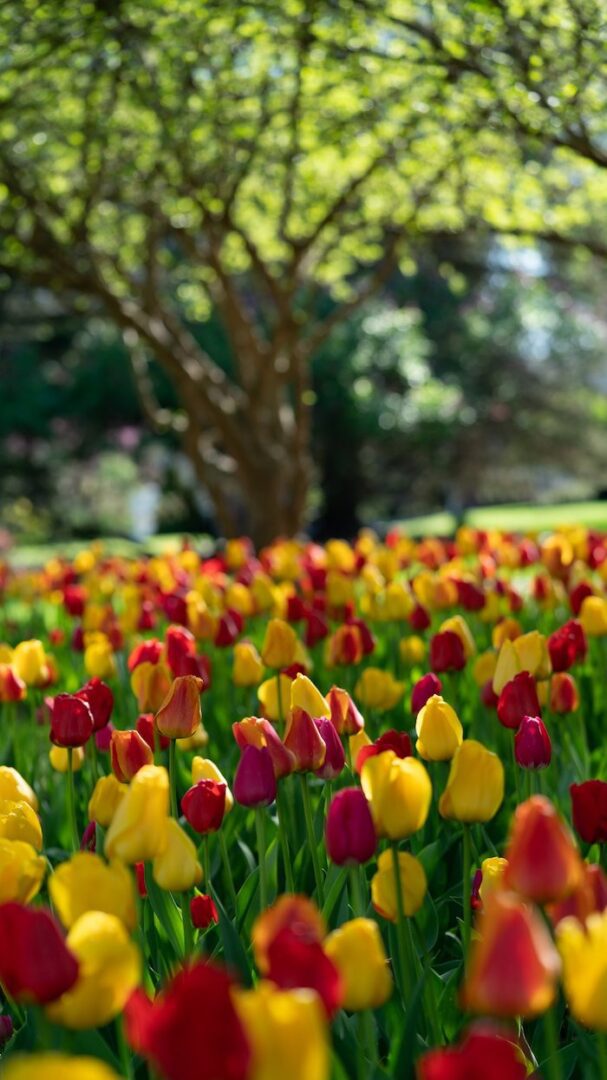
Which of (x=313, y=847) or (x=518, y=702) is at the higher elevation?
(x=518, y=702)

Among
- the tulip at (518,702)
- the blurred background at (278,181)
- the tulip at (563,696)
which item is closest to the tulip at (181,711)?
the tulip at (518,702)

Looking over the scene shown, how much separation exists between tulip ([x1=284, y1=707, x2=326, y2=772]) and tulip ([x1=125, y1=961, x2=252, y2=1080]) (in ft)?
3.61

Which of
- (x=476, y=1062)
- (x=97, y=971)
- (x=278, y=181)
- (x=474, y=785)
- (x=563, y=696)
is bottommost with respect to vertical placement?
(x=278, y=181)

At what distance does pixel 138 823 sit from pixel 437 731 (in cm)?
62

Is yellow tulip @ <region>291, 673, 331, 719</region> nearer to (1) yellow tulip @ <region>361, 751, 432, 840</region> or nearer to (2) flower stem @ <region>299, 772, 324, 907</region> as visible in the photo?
(2) flower stem @ <region>299, 772, 324, 907</region>

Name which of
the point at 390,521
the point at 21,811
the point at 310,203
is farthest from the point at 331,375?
the point at 21,811

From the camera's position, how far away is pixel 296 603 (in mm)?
4062

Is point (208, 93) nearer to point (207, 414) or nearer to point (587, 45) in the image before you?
point (207, 414)

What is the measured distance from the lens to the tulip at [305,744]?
201 centimetres

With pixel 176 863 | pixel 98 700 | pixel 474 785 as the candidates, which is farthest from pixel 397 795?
pixel 98 700

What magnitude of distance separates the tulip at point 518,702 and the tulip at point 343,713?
255mm

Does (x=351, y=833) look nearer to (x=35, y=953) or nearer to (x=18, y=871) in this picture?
(x=18, y=871)

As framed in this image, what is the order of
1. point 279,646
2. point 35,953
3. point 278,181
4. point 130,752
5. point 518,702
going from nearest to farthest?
point 35,953
point 130,752
point 518,702
point 279,646
point 278,181

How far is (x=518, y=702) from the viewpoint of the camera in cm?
224
